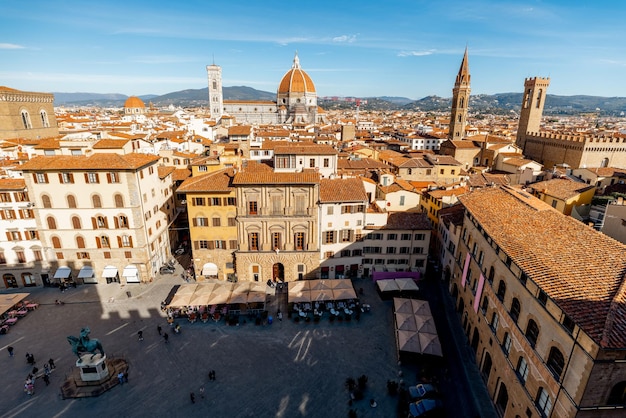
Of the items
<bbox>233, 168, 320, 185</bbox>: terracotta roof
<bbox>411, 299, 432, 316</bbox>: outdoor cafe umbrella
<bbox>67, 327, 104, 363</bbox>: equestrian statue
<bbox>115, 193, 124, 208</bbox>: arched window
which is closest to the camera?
<bbox>67, 327, 104, 363</bbox>: equestrian statue

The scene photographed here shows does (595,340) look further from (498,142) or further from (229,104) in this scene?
(229,104)

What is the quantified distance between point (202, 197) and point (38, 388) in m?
21.1

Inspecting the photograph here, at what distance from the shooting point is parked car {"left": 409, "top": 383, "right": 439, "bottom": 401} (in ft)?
82.4

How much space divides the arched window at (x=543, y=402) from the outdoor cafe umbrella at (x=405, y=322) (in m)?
11.2

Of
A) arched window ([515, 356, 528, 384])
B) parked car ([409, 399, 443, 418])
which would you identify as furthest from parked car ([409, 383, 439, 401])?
arched window ([515, 356, 528, 384])

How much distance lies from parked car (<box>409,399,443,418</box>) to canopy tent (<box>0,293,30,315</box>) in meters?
38.4

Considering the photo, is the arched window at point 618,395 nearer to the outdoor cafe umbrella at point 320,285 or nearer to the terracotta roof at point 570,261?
the terracotta roof at point 570,261

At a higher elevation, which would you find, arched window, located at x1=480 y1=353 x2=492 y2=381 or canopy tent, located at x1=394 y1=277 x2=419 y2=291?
canopy tent, located at x1=394 y1=277 x2=419 y2=291

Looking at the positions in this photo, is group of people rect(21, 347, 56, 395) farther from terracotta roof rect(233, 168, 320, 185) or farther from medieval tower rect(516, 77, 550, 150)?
medieval tower rect(516, 77, 550, 150)

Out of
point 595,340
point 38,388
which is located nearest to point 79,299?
point 38,388

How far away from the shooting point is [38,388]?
2634cm

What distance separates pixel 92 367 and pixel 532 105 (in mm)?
109304

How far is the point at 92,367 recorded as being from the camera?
26172mm

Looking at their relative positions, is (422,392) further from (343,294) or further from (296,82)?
(296,82)
